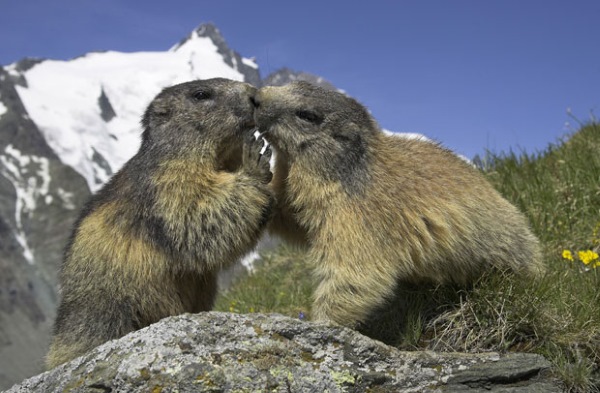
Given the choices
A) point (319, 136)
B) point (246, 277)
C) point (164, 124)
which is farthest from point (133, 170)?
point (246, 277)

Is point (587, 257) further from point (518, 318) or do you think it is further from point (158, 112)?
point (158, 112)

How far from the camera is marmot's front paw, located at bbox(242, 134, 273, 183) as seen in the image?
5.69 metres

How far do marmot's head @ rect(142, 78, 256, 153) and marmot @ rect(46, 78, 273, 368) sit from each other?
11mm

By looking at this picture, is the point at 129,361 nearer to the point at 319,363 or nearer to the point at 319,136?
the point at 319,363

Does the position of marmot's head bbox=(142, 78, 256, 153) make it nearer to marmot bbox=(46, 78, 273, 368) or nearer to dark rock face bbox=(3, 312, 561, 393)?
marmot bbox=(46, 78, 273, 368)

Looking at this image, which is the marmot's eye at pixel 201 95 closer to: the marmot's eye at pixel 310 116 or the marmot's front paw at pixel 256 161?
the marmot's front paw at pixel 256 161

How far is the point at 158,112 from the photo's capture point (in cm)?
634

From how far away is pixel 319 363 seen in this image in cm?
427

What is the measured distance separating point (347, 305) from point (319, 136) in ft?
5.16

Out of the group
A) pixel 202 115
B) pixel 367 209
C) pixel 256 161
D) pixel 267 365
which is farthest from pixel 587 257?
pixel 202 115

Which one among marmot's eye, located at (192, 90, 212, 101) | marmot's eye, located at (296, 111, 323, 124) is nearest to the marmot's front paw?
marmot's eye, located at (296, 111, 323, 124)

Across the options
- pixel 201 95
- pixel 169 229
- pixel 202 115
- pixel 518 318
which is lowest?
pixel 518 318

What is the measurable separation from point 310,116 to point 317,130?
165mm

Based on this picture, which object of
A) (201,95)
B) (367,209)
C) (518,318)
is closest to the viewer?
(518,318)
